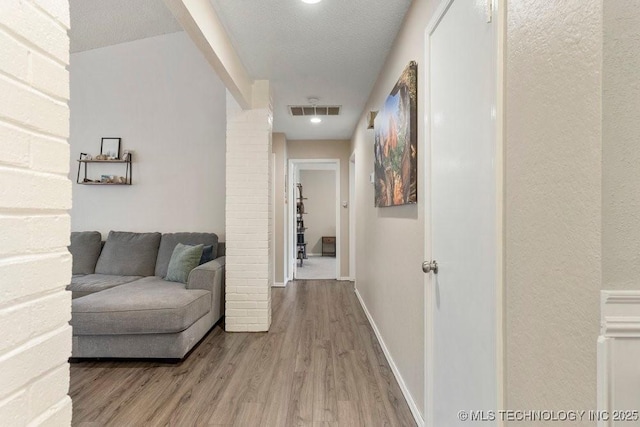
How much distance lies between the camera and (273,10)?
215 cm

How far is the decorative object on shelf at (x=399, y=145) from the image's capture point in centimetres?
187

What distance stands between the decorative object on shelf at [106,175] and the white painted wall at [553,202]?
408cm

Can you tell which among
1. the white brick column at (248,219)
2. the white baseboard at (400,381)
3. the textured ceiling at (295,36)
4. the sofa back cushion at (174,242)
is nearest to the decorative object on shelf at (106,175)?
the sofa back cushion at (174,242)

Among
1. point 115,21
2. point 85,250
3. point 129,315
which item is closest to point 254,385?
point 129,315

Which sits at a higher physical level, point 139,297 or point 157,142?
point 157,142

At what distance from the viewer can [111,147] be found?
13.0 feet

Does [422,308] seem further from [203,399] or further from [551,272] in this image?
[203,399]

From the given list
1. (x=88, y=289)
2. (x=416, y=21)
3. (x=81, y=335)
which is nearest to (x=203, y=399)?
(x=81, y=335)

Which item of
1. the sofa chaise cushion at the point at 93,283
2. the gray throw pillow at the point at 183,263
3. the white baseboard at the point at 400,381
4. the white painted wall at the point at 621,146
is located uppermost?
the white painted wall at the point at 621,146

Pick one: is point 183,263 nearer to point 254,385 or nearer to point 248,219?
point 248,219

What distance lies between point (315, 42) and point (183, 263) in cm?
227

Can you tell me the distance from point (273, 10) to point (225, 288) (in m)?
2.49

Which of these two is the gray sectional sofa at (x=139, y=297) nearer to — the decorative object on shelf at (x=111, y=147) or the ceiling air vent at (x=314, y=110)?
the decorative object on shelf at (x=111, y=147)

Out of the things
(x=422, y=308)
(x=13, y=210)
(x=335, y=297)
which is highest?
(x=13, y=210)
